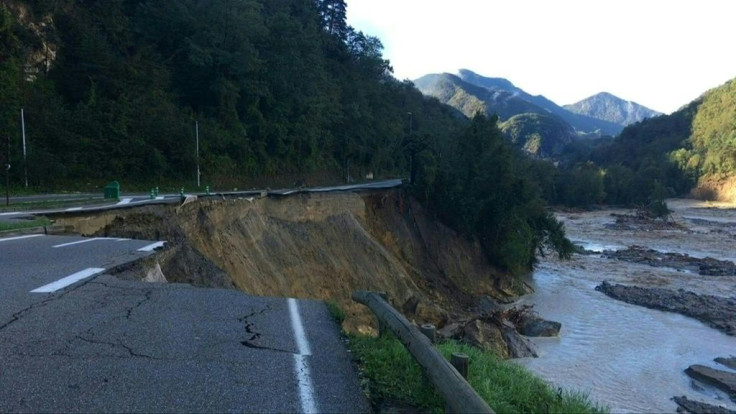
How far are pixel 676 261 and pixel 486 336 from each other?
34.4 m

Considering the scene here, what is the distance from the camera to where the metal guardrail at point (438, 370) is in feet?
11.1

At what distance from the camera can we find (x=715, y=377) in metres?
17.3

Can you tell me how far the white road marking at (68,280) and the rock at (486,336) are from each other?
12.2 m

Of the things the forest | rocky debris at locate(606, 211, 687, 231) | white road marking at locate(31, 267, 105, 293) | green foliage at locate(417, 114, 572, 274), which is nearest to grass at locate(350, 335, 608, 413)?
white road marking at locate(31, 267, 105, 293)

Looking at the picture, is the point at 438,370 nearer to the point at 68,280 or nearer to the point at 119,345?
the point at 119,345

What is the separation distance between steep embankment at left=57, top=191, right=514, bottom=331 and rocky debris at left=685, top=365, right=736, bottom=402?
31.5 ft

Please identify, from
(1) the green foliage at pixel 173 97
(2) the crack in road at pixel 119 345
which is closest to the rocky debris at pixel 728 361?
(2) the crack in road at pixel 119 345

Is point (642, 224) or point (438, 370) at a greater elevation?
point (438, 370)

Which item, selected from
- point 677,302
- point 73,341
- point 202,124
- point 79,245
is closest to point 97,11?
point 202,124

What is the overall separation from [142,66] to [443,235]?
985 inches

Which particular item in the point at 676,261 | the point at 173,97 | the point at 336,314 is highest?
the point at 173,97

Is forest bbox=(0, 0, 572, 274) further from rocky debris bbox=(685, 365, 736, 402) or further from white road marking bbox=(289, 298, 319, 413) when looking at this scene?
white road marking bbox=(289, 298, 319, 413)

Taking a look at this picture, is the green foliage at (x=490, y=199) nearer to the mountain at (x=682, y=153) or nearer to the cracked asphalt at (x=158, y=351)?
the cracked asphalt at (x=158, y=351)

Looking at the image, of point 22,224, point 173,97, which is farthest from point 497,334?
point 173,97
